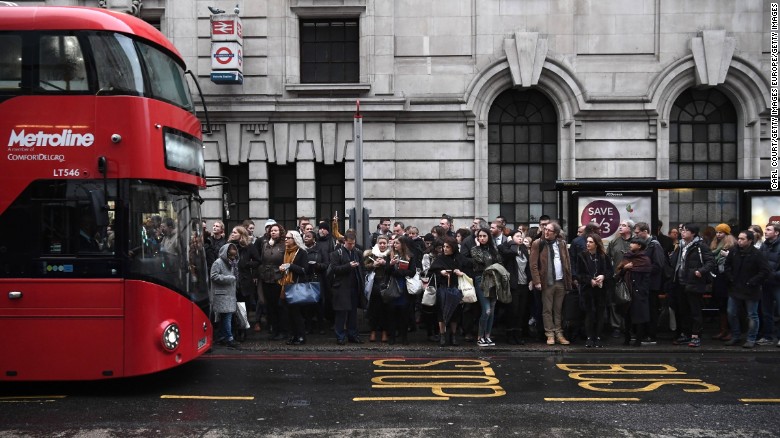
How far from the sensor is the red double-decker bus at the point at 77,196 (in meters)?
7.59

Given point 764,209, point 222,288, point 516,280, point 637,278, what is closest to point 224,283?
point 222,288

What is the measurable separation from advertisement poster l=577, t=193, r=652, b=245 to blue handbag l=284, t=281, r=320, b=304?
5331 mm

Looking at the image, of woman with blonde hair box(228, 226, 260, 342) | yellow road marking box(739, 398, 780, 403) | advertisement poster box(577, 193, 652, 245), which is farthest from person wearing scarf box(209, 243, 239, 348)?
yellow road marking box(739, 398, 780, 403)

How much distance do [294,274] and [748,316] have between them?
24.6ft

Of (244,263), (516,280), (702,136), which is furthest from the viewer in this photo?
(702,136)

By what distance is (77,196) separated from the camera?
759 cm

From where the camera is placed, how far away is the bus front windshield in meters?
7.73

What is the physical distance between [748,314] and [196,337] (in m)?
8.72

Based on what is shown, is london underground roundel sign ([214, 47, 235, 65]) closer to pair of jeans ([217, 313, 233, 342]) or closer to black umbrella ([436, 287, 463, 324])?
pair of jeans ([217, 313, 233, 342])

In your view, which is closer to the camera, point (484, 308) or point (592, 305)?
point (484, 308)

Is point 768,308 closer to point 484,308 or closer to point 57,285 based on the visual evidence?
point 484,308

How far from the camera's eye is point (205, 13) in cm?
1792

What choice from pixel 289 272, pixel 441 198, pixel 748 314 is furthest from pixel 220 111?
pixel 748 314

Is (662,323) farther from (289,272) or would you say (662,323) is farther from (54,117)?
(54,117)
